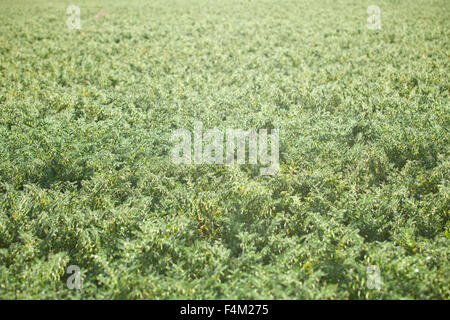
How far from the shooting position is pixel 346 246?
10.3 ft

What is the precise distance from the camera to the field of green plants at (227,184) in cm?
283

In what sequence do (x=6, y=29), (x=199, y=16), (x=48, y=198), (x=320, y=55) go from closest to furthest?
(x=48, y=198)
(x=320, y=55)
(x=6, y=29)
(x=199, y=16)

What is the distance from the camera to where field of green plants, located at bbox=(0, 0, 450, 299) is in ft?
9.27

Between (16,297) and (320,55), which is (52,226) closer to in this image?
(16,297)

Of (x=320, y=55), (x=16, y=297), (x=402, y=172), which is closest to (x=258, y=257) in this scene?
(x=16, y=297)

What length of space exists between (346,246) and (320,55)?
8456 millimetres

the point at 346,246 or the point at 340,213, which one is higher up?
the point at 340,213

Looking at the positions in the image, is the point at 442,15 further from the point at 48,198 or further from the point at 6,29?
the point at 6,29

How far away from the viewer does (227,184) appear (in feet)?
13.5
